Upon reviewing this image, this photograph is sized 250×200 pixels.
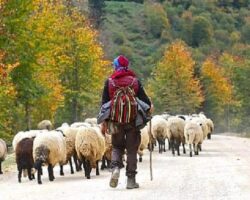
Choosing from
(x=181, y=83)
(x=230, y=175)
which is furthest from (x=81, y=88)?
(x=230, y=175)

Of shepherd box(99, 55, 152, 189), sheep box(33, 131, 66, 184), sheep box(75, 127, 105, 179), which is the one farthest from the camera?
sheep box(75, 127, 105, 179)

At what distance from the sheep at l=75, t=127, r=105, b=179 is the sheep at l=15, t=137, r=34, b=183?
4.16 ft

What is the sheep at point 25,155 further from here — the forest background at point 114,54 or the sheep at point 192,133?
the sheep at point 192,133

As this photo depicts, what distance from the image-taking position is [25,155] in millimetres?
17484

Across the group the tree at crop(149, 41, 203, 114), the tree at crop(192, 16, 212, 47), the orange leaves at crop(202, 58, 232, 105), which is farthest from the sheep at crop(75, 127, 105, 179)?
the tree at crop(192, 16, 212, 47)

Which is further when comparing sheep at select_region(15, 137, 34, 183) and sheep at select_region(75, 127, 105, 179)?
sheep at select_region(15, 137, 34, 183)

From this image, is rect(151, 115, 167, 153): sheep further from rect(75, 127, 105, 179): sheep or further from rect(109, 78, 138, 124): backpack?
rect(109, 78, 138, 124): backpack

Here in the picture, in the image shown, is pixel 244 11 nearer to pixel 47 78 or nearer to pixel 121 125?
pixel 47 78

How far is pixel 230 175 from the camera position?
14969 mm

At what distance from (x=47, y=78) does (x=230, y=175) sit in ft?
92.5

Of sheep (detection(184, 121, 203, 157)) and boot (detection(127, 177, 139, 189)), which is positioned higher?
boot (detection(127, 177, 139, 189))

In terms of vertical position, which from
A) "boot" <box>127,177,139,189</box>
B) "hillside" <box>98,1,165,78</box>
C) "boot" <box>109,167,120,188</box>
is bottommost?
"boot" <box>127,177,139,189</box>

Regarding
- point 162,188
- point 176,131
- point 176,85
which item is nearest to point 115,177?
point 162,188

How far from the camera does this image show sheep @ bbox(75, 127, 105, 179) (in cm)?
1705
